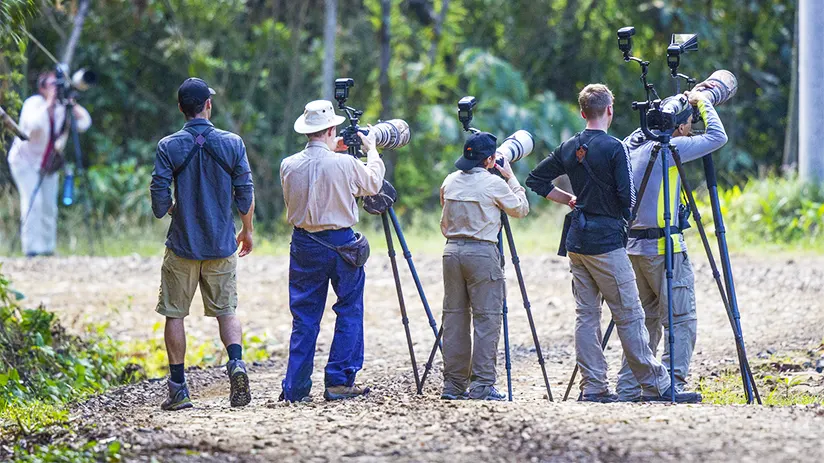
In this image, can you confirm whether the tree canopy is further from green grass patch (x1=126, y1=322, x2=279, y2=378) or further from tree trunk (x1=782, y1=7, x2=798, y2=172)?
green grass patch (x1=126, y1=322, x2=279, y2=378)

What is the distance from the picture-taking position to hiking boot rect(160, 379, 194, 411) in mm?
7160

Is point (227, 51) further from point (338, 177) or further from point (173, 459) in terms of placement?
point (173, 459)

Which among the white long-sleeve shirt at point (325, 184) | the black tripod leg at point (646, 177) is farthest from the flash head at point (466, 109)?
the black tripod leg at point (646, 177)

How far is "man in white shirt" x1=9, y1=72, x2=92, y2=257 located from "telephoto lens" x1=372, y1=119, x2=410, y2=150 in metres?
7.51

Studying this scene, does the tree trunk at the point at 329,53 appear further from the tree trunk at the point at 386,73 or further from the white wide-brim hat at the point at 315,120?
the white wide-brim hat at the point at 315,120

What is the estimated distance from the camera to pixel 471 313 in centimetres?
726

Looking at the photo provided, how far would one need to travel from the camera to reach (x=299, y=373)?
7.25 m

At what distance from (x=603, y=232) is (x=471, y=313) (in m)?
0.96

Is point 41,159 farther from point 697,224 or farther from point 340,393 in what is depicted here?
point 697,224

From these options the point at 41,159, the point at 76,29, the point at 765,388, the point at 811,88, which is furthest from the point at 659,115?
the point at 76,29

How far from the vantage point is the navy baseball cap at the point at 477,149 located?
6988mm

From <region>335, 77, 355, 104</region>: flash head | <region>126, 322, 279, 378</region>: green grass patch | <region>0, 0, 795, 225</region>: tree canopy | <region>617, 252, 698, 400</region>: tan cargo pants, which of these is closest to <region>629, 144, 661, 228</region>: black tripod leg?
<region>617, 252, 698, 400</region>: tan cargo pants

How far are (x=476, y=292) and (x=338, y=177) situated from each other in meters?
1.06

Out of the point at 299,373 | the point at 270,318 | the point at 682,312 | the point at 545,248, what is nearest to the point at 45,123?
the point at 270,318
